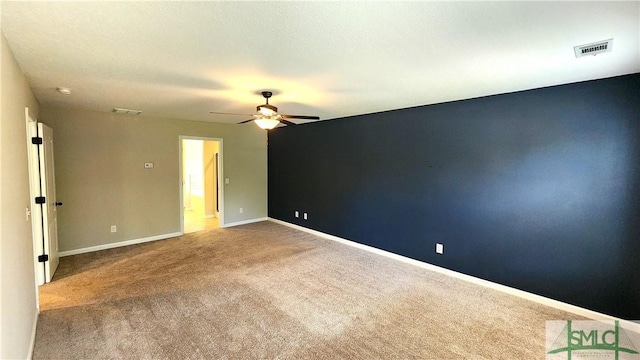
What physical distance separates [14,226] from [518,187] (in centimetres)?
464

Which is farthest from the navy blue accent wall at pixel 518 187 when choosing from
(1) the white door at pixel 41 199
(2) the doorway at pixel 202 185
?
(1) the white door at pixel 41 199

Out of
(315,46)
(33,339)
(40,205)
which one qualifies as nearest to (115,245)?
(40,205)

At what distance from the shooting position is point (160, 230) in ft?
17.6

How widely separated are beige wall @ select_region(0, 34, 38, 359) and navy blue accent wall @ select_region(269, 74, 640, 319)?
4.10 metres

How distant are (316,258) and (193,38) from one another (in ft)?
11.2

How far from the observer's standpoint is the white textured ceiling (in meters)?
1.56

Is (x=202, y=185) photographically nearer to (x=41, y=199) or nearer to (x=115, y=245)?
(x=115, y=245)

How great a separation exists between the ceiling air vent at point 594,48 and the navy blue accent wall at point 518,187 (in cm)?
93

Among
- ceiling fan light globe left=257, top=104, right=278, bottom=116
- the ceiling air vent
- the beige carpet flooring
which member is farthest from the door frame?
the ceiling air vent

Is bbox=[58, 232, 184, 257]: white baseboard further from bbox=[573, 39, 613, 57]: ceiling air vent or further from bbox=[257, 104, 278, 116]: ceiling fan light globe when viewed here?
bbox=[573, 39, 613, 57]: ceiling air vent

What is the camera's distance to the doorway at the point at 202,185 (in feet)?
23.0

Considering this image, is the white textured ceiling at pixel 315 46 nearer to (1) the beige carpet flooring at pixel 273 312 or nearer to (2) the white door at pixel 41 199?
(2) the white door at pixel 41 199

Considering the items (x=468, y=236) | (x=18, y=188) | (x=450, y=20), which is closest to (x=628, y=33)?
(x=450, y=20)

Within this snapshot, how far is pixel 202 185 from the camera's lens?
25.0 ft
